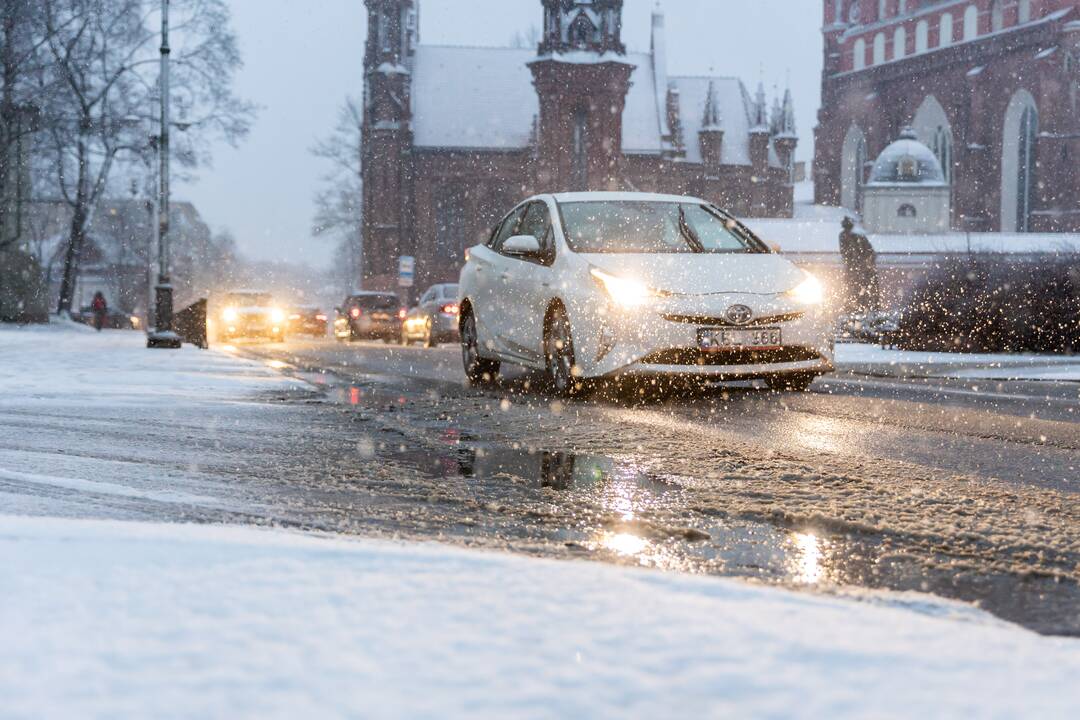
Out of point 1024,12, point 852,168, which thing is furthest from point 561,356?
point 852,168

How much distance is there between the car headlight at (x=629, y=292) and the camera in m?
9.47

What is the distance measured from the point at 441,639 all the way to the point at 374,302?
3764cm

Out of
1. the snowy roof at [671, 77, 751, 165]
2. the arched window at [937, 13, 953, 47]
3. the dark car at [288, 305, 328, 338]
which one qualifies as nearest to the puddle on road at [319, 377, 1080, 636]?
the dark car at [288, 305, 328, 338]

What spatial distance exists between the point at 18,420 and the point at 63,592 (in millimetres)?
5321

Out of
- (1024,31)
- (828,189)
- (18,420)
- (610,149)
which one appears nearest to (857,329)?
(18,420)

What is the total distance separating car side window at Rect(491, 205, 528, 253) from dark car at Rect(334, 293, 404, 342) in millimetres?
26878

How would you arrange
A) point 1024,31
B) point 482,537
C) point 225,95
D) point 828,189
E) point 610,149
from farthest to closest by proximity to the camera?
point 828,189, point 1024,31, point 610,149, point 225,95, point 482,537

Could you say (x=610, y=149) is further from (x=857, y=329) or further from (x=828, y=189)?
(x=857, y=329)

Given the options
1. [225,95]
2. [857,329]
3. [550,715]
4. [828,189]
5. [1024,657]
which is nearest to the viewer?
[550,715]

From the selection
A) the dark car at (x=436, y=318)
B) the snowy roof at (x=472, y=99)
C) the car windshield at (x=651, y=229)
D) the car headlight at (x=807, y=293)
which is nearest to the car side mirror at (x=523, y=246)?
the car windshield at (x=651, y=229)

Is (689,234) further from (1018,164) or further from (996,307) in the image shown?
(1018,164)

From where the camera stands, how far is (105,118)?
42500 millimetres

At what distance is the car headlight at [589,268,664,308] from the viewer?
947 cm

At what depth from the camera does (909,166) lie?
248 ft
